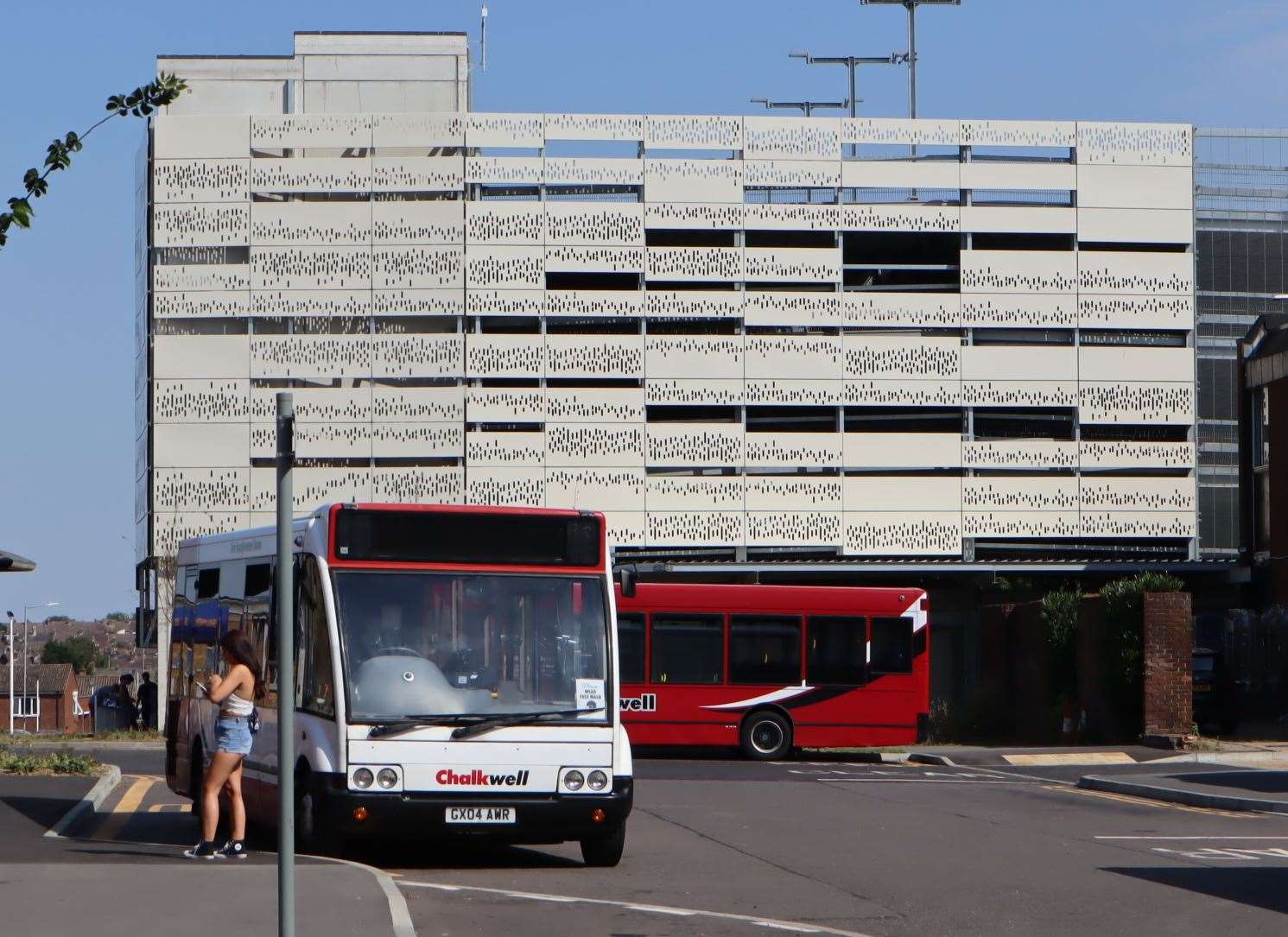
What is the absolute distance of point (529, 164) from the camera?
61625 millimetres

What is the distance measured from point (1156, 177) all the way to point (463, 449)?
2539 cm

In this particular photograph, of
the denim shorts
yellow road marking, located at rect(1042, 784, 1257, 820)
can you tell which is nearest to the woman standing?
the denim shorts

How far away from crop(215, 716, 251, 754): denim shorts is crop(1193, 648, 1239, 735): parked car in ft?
87.7

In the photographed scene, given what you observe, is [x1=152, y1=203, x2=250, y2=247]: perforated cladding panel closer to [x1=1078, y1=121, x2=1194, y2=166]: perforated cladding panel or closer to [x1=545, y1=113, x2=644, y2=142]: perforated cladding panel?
[x1=545, y1=113, x2=644, y2=142]: perforated cladding panel

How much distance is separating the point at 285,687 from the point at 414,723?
5.54m

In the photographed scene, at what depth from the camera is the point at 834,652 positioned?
99.8 feet

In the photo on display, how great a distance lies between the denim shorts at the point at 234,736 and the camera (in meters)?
12.9

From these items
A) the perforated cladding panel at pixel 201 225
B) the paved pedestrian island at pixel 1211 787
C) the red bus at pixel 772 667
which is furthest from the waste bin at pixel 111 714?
the paved pedestrian island at pixel 1211 787

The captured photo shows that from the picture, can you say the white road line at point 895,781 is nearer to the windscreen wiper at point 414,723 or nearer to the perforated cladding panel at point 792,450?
the windscreen wiper at point 414,723

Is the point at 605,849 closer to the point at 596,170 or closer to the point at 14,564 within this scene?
the point at 14,564

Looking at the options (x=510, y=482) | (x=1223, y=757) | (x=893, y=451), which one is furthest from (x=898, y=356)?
(x=1223, y=757)

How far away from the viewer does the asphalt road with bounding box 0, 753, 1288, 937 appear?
10844mm

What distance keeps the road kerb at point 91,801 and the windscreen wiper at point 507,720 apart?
375 cm

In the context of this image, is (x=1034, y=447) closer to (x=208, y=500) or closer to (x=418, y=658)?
(x=208, y=500)
